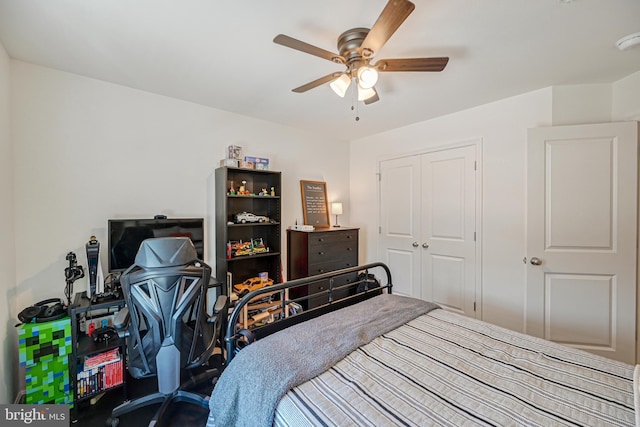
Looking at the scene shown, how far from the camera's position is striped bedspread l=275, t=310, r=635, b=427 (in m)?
0.93

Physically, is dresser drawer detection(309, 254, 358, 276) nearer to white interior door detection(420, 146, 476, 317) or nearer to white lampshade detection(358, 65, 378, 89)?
white interior door detection(420, 146, 476, 317)

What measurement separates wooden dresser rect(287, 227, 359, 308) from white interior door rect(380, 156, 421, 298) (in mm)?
534

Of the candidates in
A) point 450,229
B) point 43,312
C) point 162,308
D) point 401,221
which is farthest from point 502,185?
point 43,312

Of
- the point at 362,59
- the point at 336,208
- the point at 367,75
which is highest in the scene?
the point at 362,59

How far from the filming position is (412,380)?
1138 millimetres

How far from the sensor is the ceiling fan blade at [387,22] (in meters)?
1.12

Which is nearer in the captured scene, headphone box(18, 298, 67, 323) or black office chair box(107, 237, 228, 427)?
black office chair box(107, 237, 228, 427)

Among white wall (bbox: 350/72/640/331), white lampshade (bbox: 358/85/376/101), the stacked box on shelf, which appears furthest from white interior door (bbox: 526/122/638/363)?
the stacked box on shelf

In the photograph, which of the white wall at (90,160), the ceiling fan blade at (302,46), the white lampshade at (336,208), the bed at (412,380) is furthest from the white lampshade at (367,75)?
the white lampshade at (336,208)

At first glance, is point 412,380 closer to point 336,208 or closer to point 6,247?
point 6,247

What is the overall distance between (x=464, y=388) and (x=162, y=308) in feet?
5.46

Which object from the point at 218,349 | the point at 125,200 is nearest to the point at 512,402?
the point at 218,349

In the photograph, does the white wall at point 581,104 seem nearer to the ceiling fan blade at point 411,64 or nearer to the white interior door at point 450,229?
the white interior door at point 450,229

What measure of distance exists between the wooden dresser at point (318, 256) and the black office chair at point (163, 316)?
163 centimetres
